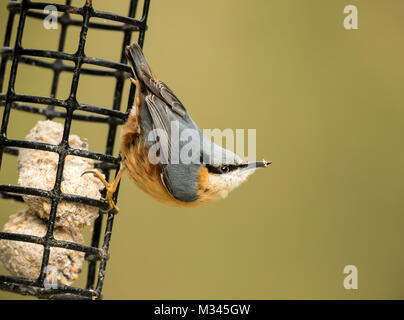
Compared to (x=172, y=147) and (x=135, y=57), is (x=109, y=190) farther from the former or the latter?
(x=135, y=57)

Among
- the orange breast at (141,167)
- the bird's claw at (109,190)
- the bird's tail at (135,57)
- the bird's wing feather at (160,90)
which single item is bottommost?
the bird's claw at (109,190)

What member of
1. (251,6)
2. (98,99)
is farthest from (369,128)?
(98,99)

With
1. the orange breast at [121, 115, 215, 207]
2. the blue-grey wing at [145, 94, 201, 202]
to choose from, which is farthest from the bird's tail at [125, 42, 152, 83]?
the orange breast at [121, 115, 215, 207]

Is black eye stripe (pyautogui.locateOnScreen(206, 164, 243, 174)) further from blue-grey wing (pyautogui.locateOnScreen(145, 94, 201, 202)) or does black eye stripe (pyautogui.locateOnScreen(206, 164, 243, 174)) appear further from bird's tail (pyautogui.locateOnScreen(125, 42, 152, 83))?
bird's tail (pyautogui.locateOnScreen(125, 42, 152, 83))

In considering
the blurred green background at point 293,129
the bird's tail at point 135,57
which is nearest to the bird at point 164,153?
the bird's tail at point 135,57

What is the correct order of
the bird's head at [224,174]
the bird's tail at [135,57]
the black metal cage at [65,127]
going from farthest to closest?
the bird's head at [224,174] → the bird's tail at [135,57] → the black metal cage at [65,127]

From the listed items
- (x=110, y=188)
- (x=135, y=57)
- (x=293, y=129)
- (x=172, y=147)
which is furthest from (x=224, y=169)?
(x=293, y=129)

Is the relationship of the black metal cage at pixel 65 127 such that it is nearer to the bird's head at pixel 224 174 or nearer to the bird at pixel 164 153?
the bird at pixel 164 153
